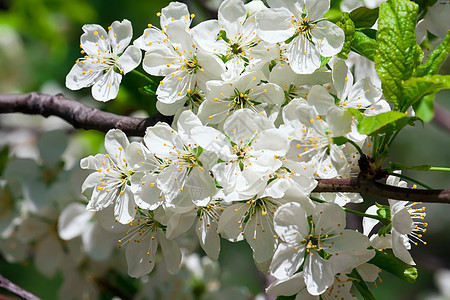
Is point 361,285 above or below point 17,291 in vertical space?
above

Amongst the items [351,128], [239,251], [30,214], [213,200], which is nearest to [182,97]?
[213,200]

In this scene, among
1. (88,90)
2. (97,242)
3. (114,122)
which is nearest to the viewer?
(114,122)

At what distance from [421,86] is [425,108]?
0.12 feet

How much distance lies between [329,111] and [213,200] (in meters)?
0.26

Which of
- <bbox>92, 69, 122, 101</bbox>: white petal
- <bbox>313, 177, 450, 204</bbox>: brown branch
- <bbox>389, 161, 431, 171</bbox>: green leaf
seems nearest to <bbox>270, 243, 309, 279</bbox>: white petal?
<bbox>313, 177, 450, 204</bbox>: brown branch

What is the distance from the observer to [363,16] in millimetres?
1143

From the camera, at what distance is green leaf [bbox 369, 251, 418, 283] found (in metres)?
1.06

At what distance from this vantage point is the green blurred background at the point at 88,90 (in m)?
2.42

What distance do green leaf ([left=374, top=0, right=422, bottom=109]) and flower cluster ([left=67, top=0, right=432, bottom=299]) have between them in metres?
0.08

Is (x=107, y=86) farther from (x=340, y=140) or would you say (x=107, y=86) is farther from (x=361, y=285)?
(x=361, y=285)

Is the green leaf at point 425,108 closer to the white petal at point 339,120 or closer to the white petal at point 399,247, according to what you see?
the white petal at point 339,120

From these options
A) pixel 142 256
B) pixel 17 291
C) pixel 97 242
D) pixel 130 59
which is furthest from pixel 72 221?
pixel 130 59

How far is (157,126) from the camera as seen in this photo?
1044 millimetres

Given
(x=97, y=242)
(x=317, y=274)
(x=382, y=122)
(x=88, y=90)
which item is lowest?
(x=88, y=90)
